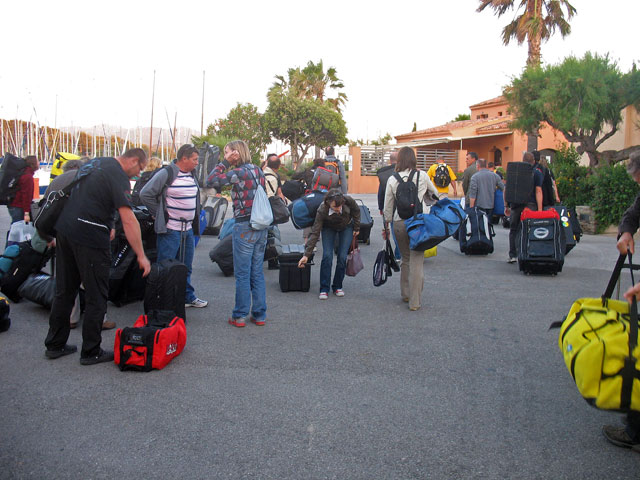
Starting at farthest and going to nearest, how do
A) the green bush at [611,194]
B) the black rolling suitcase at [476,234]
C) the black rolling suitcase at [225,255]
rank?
the green bush at [611,194]
the black rolling suitcase at [476,234]
the black rolling suitcase at [225,255]

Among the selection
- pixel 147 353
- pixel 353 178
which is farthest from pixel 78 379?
pixel 353 178

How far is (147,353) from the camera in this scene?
4469mm

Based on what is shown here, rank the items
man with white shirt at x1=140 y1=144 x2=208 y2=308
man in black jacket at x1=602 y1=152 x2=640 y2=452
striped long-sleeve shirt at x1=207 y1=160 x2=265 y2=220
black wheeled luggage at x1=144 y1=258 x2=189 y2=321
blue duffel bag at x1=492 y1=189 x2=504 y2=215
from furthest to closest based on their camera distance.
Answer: blue duffel bag at x1=492 y1=189 x2=504 y2=215 < man with white shirt at x1=140 y1=144 x2=208 y2=308 < striped long-sleeve shirt at x1=207 y1=160 x2=265 y2=220 < black wheeled luggage at x1=144 y1=258 x2=189 y2=321 < man in black jacket at x1=602 y1=152 x2=640 y2=452

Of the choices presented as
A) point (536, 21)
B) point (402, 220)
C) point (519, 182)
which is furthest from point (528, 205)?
point (536, 21)

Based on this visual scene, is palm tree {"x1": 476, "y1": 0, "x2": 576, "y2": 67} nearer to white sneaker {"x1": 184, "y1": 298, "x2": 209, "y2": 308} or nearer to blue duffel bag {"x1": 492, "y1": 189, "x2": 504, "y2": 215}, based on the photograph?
blue duffel bag {"x1": 492, "y1": 189, "x2": 504, "y2": 215}

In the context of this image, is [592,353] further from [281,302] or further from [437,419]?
[281,302]

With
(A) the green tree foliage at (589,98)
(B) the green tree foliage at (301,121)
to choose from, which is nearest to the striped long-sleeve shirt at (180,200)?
(A) the green tree foliage at (589,98)

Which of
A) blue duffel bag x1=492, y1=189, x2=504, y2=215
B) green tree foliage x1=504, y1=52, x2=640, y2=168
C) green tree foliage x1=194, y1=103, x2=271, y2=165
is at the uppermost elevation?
green tree foliage x1=194, y1=103, x2=271, y2=165

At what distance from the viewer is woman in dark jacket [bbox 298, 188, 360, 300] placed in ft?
21.9

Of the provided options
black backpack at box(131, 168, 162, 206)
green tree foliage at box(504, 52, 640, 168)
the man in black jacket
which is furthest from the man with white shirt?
green tree foliage at box(504, 52, 640, 168)

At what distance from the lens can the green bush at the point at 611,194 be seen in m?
12.8

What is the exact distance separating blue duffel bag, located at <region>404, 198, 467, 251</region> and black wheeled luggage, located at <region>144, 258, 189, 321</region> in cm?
259

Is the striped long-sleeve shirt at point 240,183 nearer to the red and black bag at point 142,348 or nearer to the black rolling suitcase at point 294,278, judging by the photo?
the red and black bag at point 142,348

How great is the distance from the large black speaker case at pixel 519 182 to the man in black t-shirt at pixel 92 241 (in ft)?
21.4
